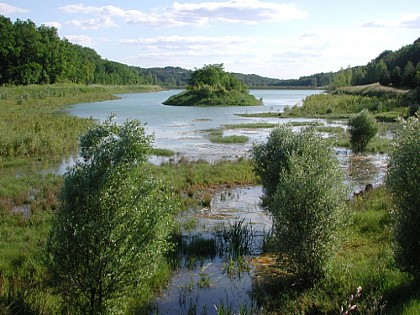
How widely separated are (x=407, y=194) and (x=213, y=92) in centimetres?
10537

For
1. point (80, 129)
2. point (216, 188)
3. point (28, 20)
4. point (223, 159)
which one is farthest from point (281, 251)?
point (28, 20)

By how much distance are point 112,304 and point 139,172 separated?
2.63 m

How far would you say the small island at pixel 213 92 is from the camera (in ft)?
362

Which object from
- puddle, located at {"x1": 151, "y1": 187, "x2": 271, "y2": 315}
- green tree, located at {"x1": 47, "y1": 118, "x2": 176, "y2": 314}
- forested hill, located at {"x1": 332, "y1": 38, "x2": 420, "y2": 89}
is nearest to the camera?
green tree, located at {"x1": 47, "y1": 118, "x2": 176, "y2": 314}

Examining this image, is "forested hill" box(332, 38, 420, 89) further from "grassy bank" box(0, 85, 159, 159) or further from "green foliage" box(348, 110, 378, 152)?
"grassy bank" box(0, 85, 159, 159)

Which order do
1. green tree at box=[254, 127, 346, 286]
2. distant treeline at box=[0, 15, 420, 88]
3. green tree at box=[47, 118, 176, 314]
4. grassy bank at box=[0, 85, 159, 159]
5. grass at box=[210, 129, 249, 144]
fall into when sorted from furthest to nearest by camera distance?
distant treeline at box=[0, 15, 420, 88] → grass at box=[210, 129, 249, 144] → grassy bank at box=[0, 85, 159, 159] → green tree at box=[254, 127, 346, 286] → green tree at box=[47, 118, 176, 314]

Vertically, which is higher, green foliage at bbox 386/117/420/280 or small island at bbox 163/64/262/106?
small island at bbox 163/64/262/106

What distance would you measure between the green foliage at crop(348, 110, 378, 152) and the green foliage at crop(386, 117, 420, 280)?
86.0 ft

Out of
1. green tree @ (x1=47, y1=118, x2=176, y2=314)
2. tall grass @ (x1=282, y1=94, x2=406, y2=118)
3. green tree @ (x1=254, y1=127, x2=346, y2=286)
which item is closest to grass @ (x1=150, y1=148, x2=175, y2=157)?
green tree @ (x1=254, y1=127, x2=346, y2=286)

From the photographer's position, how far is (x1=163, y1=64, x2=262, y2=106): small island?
110312 millimetres

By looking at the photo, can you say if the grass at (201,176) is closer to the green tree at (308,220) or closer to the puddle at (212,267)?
the puddle at (212,267)

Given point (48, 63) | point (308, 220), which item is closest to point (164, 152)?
point (308, 220)

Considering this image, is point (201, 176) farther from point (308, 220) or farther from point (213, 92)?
point (213, 92)

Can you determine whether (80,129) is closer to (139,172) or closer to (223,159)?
(223,159)
